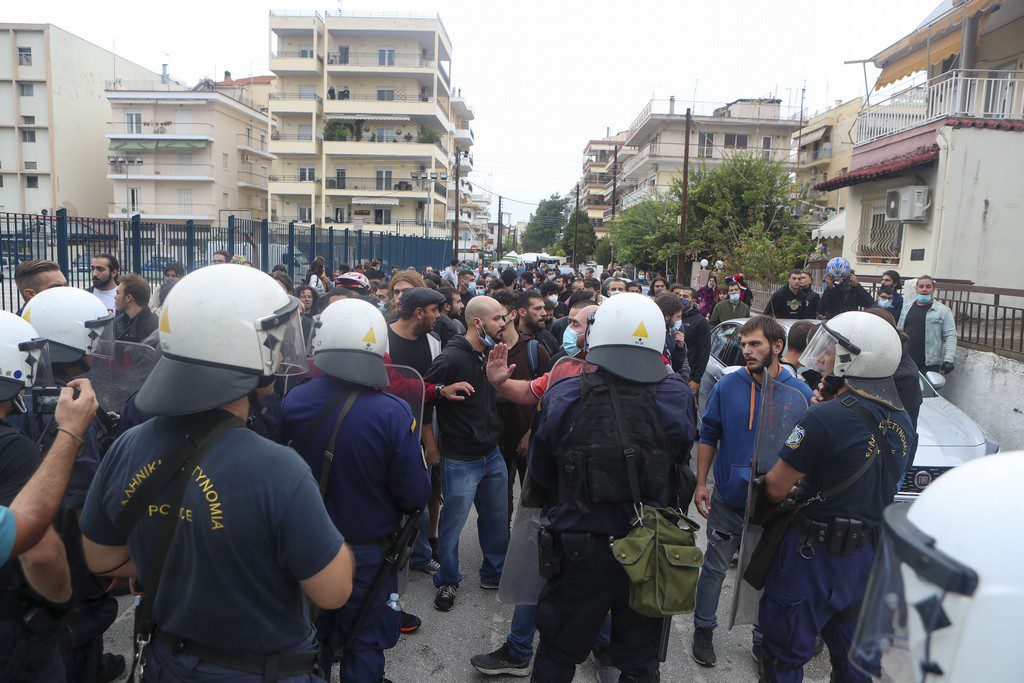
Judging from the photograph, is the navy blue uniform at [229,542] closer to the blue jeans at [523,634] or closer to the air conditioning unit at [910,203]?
the blue jeans at [523,634]

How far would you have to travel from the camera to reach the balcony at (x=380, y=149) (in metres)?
48.8

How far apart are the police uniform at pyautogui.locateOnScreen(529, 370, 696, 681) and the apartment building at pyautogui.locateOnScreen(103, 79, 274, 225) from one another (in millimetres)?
48927

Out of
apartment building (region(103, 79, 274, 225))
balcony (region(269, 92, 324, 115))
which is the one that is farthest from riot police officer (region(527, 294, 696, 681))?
balcony (region(269, 92, 324, 115))

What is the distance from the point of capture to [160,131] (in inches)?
1895

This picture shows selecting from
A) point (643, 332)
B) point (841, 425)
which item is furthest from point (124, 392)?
point (841, 425)

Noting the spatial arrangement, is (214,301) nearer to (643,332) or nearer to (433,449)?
(643,332)

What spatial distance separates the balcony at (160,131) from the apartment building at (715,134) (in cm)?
3021

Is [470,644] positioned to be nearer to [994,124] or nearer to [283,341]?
[283,341]

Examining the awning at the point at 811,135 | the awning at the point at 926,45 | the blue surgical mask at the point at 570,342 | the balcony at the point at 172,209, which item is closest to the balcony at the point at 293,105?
the balcony at the point at 172,209

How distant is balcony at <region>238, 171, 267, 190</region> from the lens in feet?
172

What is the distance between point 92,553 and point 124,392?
69.7 inches

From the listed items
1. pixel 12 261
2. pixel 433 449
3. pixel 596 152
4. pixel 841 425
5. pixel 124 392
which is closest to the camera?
pixel 841 425

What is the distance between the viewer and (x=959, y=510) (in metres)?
1.08

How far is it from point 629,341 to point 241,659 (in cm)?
183
